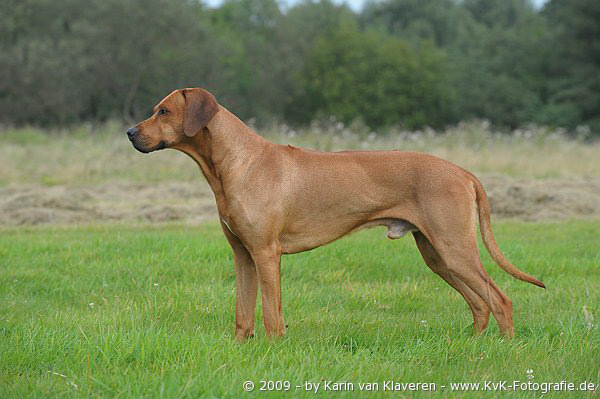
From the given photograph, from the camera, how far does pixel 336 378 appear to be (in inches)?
160

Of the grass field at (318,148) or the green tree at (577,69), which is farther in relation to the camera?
the green tree at (577,69)

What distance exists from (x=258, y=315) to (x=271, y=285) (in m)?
1.10

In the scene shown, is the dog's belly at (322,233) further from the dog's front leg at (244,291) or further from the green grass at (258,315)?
the green grass at (258,315)

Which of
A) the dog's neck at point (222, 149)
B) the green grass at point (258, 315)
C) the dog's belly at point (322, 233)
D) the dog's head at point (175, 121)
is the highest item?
the dog's head at point (175, 121)


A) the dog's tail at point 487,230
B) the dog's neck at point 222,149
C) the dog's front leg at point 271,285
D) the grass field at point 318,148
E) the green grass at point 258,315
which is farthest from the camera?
the grass field at point 318,148

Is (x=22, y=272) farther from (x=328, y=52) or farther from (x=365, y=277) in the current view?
(x=328, y=52)

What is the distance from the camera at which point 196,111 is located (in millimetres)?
5000

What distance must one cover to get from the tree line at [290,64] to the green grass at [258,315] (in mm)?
31496

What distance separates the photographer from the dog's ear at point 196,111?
4.98 metres

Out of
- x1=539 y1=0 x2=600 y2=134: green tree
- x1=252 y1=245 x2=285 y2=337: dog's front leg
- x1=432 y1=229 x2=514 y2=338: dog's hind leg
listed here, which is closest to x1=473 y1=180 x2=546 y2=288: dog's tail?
x1=432 y1=229 x2=514 y2=338: dog's hind leg

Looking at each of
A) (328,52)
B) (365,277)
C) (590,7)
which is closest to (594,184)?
(365,277)

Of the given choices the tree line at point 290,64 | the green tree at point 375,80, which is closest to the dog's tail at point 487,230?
the tree line at point 290,64

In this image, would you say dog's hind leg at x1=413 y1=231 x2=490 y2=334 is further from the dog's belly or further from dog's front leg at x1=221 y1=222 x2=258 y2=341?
dog's front leg at x1=221 y1=222 x2=258 y2=341

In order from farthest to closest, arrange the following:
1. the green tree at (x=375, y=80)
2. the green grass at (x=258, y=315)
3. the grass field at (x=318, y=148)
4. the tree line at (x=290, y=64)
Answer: the green tree at (x=375, y=80), the tree line at (x=290, y=64), the grass field at (x=318, y=148), the green grass at (x=258, y=315)
